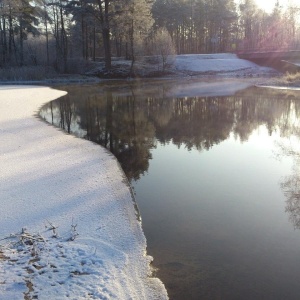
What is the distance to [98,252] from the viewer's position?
442 centimetres

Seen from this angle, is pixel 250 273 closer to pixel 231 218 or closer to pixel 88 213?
pixel 231 218

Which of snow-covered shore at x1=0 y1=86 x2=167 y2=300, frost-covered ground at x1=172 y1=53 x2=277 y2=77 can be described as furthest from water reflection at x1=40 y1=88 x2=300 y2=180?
frost-covered ground at x1=172 y1=53 x2=277 y2=77

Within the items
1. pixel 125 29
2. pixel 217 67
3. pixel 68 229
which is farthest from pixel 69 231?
pixel 217 67

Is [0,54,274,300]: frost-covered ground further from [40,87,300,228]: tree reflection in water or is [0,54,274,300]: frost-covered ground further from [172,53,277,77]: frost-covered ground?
[172,53,277,77]: frost-covered ground

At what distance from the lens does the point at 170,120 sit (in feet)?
50.2

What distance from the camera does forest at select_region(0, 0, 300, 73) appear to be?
37875mm

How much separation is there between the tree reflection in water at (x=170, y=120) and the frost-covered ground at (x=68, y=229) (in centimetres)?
139

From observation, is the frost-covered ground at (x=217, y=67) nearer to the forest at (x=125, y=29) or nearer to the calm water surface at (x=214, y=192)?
the forest at (x=125, y=29)

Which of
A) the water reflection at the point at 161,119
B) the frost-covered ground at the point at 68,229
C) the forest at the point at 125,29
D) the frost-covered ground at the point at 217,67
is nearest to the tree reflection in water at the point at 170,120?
the water reflection at the point at 161,119

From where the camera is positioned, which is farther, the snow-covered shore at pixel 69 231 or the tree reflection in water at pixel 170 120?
the tree reflection in water at pixel 170 120

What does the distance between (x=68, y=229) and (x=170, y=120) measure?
1081 centimetres

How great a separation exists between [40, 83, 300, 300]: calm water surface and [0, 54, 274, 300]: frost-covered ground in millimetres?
389

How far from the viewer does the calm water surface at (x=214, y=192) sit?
4.28 m

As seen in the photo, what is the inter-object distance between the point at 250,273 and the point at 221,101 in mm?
16833
